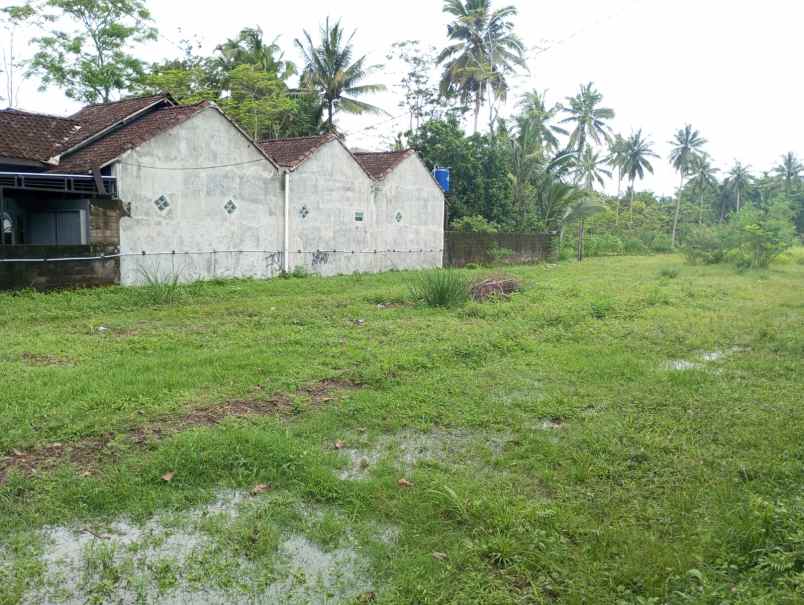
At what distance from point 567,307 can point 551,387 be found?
6228 mm

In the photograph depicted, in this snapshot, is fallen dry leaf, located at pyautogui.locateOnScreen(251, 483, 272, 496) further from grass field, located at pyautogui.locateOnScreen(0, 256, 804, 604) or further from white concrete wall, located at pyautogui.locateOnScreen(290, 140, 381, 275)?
white concrete wall, located at pyautogui.locateOnScreen(290, 140, 381, 275)

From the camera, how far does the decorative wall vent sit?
15.6m

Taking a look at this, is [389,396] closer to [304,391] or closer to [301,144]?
[304,391]

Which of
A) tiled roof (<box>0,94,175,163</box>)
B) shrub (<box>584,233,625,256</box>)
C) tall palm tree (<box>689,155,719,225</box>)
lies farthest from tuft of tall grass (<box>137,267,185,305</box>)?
tall palm tree (<box>689,155,719,225</box>)

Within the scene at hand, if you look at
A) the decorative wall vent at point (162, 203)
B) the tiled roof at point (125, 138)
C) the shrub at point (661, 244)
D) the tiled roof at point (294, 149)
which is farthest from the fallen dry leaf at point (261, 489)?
the shrub at point (661, 244)

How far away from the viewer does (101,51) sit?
1046 inches

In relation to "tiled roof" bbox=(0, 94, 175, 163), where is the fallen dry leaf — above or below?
below

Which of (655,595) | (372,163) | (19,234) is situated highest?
(372,163)

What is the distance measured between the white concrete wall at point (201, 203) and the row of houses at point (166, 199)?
3cm

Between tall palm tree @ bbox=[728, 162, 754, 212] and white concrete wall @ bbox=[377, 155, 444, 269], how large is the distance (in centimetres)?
5213

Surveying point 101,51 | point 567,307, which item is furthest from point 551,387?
point 101,51

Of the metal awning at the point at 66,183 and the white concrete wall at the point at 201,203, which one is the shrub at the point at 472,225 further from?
the metal awning at the point at 66,183

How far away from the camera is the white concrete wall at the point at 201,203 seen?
15.2 metres

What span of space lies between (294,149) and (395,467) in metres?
16.7
